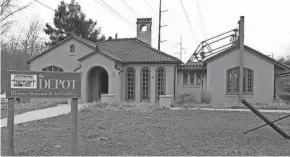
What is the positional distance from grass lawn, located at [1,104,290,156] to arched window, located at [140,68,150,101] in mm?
9695

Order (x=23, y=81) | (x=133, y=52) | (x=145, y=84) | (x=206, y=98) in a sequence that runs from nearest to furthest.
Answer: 1. (x=23, y=81)
2. (x=206, y=98)
3. (x=145, y=84)
4. (x=133, y=52)

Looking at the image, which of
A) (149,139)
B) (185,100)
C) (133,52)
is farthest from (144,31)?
(149,139)

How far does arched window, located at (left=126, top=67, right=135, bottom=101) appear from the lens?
19797mm

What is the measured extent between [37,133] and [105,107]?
7134mm

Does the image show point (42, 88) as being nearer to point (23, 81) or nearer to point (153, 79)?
point (23, 81)

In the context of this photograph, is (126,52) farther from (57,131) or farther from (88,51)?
(57,131)

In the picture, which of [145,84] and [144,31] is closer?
[145,84]

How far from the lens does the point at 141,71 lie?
64.4ft

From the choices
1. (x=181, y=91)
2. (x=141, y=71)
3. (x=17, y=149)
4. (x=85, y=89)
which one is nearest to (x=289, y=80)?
(x=181, y=91)

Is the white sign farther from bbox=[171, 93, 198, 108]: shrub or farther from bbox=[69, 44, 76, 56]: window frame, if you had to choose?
bbox=[69, 44, 76, 56]: window frame

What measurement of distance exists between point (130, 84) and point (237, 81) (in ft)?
25.1

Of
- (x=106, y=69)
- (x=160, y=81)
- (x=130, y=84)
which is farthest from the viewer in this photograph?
(x=130, y=84)

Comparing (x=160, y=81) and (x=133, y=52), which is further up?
(x=133, y=52)

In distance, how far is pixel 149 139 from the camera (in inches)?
284
